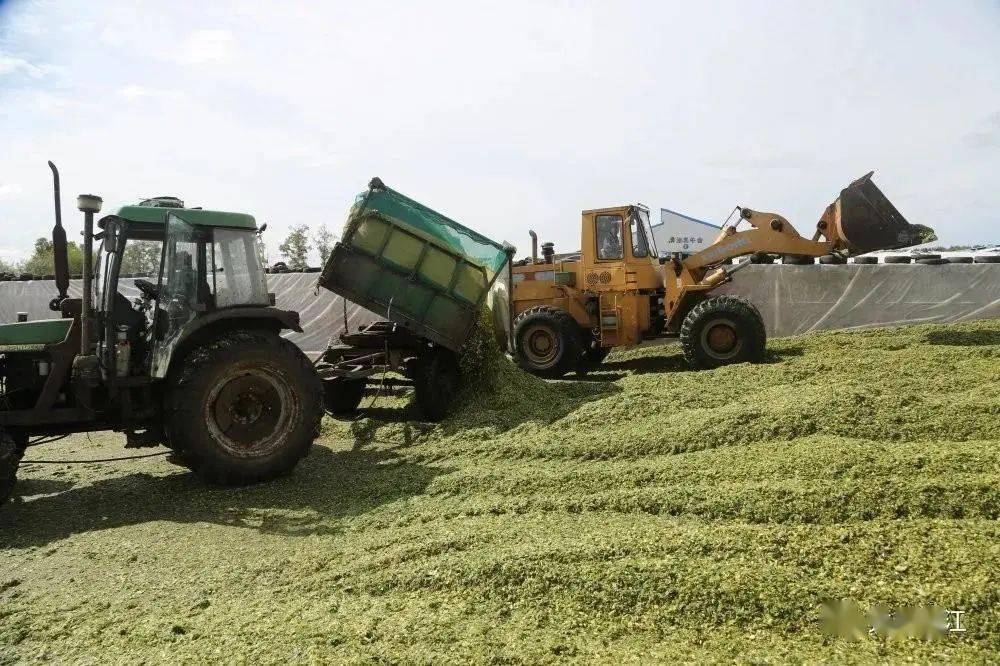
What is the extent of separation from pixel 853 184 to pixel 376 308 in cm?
715

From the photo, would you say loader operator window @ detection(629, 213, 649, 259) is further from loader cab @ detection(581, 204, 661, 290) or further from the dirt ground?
the dirt ground

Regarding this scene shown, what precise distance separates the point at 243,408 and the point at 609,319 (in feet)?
19.7

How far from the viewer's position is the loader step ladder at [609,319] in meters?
10.7

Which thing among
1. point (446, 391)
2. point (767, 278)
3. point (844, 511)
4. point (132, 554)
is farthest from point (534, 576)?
point (767, 278)

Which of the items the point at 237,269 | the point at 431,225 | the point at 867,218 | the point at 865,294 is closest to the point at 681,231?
the point at 865,294

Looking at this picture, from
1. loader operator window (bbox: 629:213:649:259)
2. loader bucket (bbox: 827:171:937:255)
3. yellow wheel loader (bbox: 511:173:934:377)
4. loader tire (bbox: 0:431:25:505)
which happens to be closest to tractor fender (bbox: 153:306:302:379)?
loader tire (bbox: 0:431:25:505)

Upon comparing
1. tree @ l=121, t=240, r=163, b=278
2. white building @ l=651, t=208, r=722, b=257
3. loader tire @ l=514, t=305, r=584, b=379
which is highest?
white building @ l=651, t=208, r=722, b=257

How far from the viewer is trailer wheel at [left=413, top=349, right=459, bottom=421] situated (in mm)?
8055

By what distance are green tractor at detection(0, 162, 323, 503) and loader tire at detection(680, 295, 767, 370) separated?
5.34 m

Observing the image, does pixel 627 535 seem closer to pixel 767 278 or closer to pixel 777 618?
pixel 777 618

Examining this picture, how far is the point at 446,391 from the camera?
815cm

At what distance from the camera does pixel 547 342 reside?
35.4ft

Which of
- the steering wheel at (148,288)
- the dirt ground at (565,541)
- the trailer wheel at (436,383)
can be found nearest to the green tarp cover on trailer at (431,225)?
the trailer wheel at (436,383)

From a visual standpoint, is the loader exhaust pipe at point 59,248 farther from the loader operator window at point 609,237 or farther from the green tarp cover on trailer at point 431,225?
the loader operator window at point 609,237
